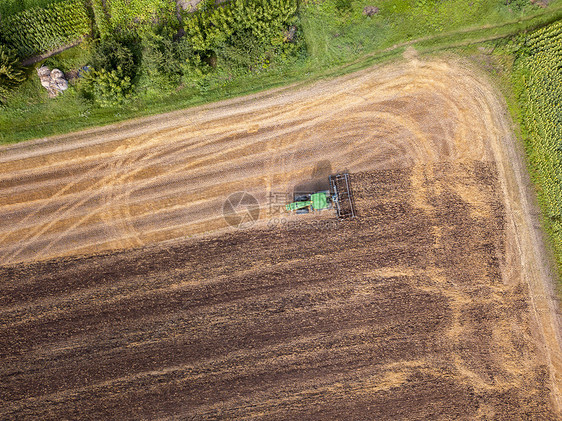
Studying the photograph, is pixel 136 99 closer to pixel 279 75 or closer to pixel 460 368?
pixel 279 75

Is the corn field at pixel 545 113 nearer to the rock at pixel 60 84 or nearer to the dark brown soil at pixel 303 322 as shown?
the dark brown soil at pixel 303 322

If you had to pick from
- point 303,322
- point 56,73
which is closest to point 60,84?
point 56,73

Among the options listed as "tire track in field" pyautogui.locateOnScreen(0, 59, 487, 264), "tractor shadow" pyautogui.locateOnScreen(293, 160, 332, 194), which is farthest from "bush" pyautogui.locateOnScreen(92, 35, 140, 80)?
"tractor shadow" pyautogui.locateOnScreen(293, 160, 332, 194)

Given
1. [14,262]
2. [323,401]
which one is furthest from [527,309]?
[14,262]

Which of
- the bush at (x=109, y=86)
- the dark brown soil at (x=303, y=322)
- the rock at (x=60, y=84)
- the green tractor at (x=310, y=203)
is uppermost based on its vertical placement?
the rock at (x=60, y=84)

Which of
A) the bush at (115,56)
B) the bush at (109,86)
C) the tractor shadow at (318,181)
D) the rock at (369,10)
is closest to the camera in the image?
the bush at (109,86)

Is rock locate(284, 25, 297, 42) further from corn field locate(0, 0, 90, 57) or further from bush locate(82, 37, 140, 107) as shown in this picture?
corn field locate(0, 0, 90, 57)

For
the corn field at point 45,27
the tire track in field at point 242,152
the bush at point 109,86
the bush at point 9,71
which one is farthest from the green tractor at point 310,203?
the bush at point 9,71

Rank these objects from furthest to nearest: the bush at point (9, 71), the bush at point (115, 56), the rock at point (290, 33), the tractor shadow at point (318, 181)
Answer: the tractor shadow at point (318, 181)
the rock at point (290, 33)
the bush at point (115, 56)
the bush at point (9, 71)
